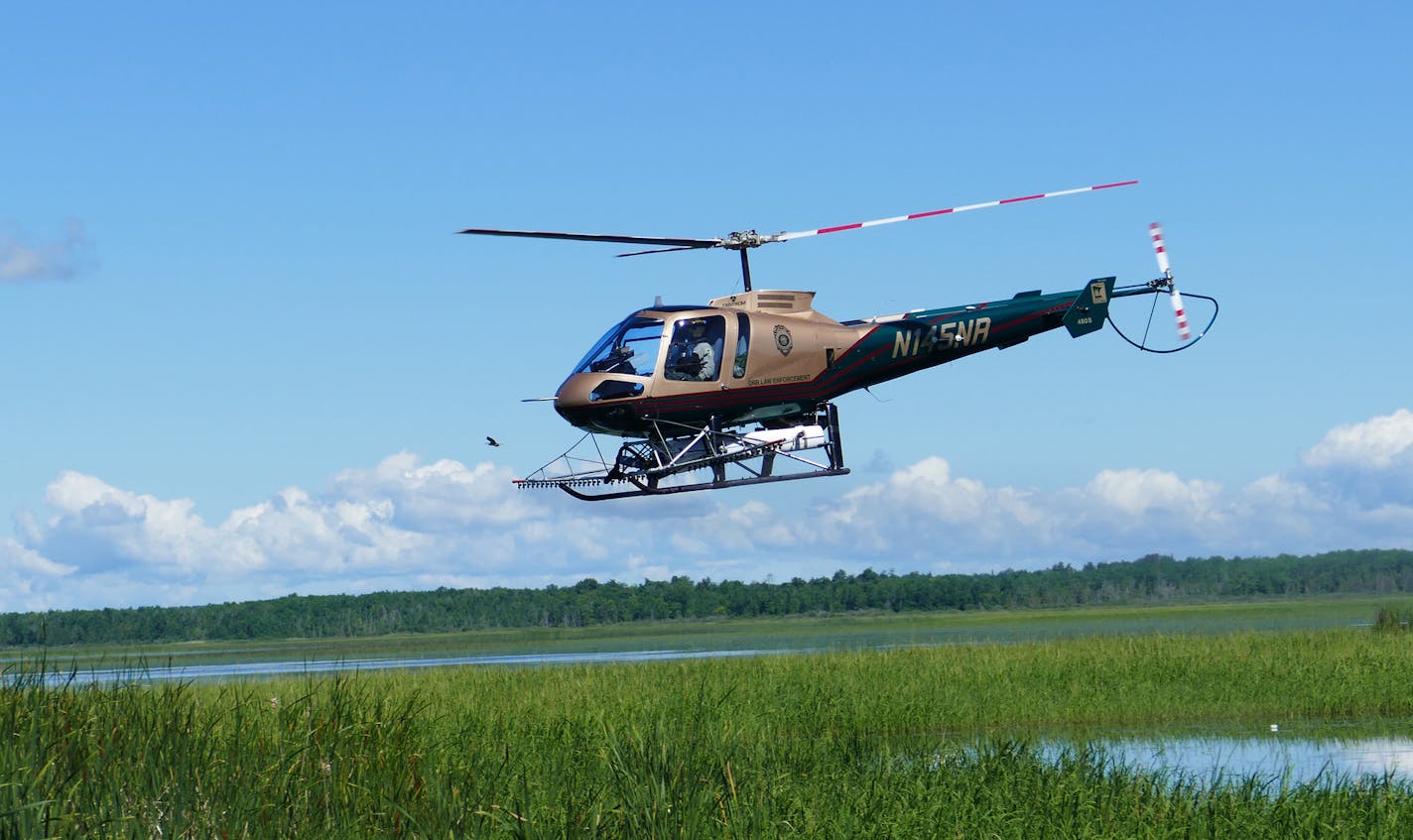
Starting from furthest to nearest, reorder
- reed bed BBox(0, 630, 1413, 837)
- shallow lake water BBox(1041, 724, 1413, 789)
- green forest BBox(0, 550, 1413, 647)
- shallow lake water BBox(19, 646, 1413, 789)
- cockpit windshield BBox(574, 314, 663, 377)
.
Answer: green forest BBox(0, 550, 1413, 647) < cockpit windshield BBox(574, 314, 663, 377) < shallow lake water BBox(1041, 724, 1413, 789) < shallow lake water BBox(19, 646, 1413, 789) < reed bed BBox(0, 630, 1413, 837)

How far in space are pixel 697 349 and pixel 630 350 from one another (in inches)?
40.1

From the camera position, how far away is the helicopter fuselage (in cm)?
2061

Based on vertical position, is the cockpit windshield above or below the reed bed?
above

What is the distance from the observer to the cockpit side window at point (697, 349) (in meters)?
20.7

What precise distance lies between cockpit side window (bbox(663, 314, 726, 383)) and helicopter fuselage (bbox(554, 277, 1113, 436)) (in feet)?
0.05

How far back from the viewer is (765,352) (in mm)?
21609

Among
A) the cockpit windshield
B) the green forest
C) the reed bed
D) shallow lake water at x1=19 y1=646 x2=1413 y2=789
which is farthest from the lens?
the green forest

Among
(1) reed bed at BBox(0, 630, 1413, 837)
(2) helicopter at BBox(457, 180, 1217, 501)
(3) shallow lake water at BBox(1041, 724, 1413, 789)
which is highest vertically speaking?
(2) helicopter at BBox(457, 180, 1217, 501)

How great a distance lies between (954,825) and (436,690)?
14529mm

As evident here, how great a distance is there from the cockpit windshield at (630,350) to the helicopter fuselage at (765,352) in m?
0.01

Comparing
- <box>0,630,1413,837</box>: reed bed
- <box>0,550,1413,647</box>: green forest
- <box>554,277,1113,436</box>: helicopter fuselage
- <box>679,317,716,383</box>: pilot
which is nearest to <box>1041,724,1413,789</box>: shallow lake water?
<box>0,630,1413,837</box>: reed bed

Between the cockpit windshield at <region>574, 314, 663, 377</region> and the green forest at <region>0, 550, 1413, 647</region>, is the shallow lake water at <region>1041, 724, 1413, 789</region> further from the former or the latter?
the green forest at <region>0, 550, 1413, 647</region>

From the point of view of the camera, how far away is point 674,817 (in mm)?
9781

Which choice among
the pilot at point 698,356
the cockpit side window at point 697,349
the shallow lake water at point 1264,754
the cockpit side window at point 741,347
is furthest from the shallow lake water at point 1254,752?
the cockpit side window at point 741,347
